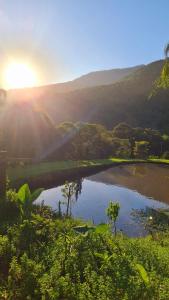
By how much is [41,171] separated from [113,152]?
42.3m

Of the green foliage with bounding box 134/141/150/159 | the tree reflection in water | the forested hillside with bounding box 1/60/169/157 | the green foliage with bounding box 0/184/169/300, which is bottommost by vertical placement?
the tree reflection in water

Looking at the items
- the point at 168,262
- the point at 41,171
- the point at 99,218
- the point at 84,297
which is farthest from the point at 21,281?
the point at 41,171

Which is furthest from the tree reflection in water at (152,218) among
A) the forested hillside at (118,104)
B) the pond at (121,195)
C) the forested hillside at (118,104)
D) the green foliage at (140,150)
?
the forested hillside at (118,104)

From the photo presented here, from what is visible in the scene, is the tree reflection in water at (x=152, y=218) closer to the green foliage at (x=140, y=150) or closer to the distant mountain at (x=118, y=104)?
the green foliage at (x=140, y=150)

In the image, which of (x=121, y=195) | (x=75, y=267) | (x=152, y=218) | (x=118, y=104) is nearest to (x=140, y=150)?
(x=121, y=195)

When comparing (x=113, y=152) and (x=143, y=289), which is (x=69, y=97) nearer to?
(x=113, y=152)

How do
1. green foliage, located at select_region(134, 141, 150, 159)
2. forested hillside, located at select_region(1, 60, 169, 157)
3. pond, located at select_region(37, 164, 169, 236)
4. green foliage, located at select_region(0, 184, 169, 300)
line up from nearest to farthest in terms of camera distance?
green foliage, located at select_region(0, 184, 169, 300)
pond, located at select_region(37, 164, 169, 236)
green foliage, located at select_region(134, 141, 150, 159)
forested hillside, located at select_region(1, 60, 169, 157)

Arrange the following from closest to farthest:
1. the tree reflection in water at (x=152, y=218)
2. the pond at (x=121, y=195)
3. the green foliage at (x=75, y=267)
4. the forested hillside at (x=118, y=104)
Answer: the green foliage at (x=75, y=267) < the tree reflection in water at (x=152, y=218) < the pond at (x=121, y=195) < the forested hillside at (x=118, y=104)

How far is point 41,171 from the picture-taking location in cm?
4456

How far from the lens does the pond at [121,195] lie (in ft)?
84.8

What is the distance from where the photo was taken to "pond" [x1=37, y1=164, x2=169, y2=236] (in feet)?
84.8

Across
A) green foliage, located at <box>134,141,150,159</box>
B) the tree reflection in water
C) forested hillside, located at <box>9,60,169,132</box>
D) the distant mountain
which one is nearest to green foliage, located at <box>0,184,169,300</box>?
the tree reflection in water

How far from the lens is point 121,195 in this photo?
37.5 m

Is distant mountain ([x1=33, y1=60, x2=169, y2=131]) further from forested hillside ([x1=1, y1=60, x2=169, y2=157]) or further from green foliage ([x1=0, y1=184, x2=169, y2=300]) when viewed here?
green foliage ([x1=0, y1=184, x2=169, y2=300])
